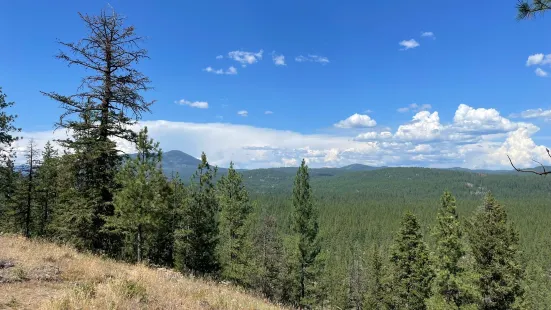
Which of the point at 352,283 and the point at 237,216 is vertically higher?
the point at 237,216

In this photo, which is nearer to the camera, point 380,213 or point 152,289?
point 152,289

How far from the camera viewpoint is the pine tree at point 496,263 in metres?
24.5

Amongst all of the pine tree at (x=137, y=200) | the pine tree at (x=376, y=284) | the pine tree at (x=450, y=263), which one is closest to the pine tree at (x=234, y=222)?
the pine tree at (x=137, y=200)

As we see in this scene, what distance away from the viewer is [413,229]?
27406 millimetres

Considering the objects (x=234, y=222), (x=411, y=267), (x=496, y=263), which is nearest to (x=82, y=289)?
(x=234, y=222)

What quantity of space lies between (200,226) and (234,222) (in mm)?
3129

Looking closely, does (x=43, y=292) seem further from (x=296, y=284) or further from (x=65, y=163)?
(x=296, y=284)

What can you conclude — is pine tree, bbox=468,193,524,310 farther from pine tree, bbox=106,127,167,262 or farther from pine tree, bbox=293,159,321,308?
pine tree, bbox=106,127,167,262

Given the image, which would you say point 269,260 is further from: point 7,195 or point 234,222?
point 7,195

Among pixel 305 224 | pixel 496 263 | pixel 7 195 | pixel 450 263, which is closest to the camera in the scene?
pixel 450 263

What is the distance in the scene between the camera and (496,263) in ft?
80.9

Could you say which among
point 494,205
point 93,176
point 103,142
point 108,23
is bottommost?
point 494,205

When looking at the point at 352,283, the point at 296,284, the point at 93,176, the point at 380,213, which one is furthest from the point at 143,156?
the point at 380,213

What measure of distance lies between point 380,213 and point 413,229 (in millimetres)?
154775
